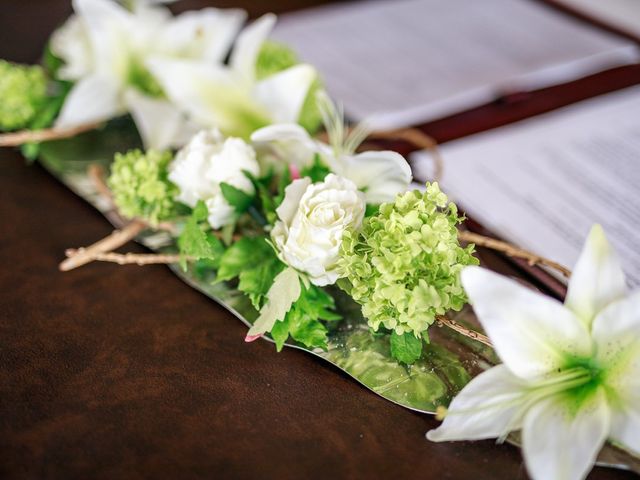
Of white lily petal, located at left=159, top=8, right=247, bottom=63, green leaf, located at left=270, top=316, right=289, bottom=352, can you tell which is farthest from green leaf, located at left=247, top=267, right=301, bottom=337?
white lily petal, located at left=159, top=8, right=247, bottom=63

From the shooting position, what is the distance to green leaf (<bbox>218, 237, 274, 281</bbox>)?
1.74 ft

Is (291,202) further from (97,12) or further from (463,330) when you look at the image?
(97,12)

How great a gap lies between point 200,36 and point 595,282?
504 millimetres

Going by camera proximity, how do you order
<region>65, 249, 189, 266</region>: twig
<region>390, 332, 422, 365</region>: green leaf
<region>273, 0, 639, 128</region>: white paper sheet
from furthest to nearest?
1. <region>273, 0, 639, 128</region>: white paper sheet
2. <region>65, 249, 189, 266</region>: twig
3. <region>390, 332, 422, 365</region>: green leaf

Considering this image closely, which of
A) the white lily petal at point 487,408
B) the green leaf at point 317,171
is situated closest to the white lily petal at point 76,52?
the green leaf at point 317,171

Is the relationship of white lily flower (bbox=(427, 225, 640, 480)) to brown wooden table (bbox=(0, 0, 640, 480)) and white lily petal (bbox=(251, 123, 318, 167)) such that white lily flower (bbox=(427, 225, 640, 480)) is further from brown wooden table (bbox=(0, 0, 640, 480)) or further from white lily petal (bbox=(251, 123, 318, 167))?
white lily petal (bbox=(251, 123, 318, 167))

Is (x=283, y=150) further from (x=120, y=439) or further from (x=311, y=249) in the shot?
(x=120, y=439)

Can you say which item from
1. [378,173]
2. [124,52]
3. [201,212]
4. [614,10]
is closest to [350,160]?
[378,173]

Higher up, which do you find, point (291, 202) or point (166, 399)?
point (291, 202)

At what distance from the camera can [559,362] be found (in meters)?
0.41

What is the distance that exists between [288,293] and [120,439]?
0.50 feet

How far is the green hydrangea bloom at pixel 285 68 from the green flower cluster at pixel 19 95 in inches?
10.2

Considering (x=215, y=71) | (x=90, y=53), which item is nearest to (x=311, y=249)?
(x=215, y=71)

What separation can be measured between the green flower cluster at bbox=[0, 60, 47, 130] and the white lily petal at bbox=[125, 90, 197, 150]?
0.14 metres
